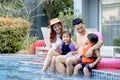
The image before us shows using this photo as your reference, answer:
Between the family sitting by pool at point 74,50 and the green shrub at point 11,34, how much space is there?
18.0 ft

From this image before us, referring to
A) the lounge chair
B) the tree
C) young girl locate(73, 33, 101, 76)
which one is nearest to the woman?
young girl locate(73, 33, 101, 76)

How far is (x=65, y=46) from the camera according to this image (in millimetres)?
6480

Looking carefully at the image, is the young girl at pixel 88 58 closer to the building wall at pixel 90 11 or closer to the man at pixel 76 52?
the man at pixel 76 52

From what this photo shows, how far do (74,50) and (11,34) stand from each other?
610 centimetres

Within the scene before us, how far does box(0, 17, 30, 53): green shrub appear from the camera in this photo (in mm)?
11930

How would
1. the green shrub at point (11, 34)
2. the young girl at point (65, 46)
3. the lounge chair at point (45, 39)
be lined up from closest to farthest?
the young girl at point (65, 46) < the lounge chair at point (45, 39) < the green shrub at point (11, 34)

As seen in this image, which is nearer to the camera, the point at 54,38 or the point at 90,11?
the point at 54,38

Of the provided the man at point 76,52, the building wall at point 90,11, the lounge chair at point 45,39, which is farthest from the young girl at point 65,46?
the building wall at point 90,11

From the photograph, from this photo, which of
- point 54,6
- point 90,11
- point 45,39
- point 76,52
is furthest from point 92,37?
Answer: point 54,6

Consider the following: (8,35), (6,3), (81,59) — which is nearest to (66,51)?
(81,59)

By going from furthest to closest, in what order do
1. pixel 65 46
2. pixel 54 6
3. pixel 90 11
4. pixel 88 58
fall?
pixel 54 6 → pixel 90 11 → pixel 65 46 → pixel 88 58

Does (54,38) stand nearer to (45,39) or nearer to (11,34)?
(45,39)

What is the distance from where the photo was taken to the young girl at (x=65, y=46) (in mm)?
6301

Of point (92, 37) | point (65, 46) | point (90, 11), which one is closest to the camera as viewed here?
point (92, 37)
